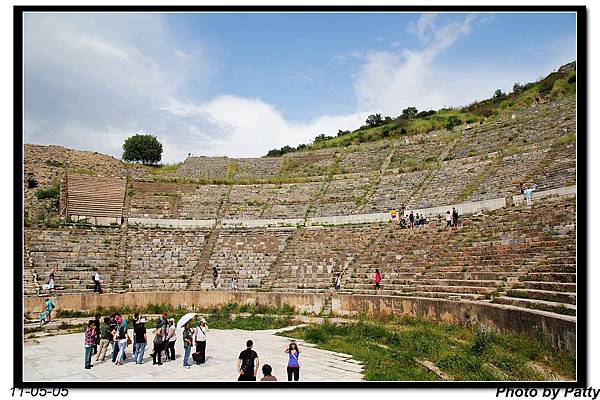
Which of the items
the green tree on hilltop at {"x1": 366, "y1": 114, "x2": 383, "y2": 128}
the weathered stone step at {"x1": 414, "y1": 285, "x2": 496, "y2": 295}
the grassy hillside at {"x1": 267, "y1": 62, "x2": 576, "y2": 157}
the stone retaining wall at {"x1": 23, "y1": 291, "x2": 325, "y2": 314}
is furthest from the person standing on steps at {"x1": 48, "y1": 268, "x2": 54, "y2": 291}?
the green tree on hilltop at {"x1": 366, "y1": 114, "x2": 383, "y2": 128}

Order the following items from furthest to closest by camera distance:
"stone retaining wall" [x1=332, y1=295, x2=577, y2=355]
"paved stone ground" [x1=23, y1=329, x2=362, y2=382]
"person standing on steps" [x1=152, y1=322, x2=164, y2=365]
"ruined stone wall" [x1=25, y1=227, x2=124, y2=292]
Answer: "ruined stone wall" [x1=25, y1=227, x2=124, y2=292] → "person standing on steps" [x1=152, y1=322, x2=164, y2=365] → "paved stone ground" [x1=23, y1=329, x2=362, y2=382] → "stone retaining wall" [x1=332, y1=295, x2=577, y2=355]

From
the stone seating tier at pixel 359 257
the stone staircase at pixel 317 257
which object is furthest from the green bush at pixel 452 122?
the stone staircase at pixel 317 257

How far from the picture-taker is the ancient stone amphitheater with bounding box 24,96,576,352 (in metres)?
14.3

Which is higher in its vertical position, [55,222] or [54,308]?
[55,222]

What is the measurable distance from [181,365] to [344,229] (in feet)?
50.6

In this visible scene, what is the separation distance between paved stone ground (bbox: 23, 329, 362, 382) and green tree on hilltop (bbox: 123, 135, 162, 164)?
115ft

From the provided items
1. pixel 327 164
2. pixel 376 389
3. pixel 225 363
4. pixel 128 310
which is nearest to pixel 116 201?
pixel 128 310

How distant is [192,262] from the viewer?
24.2 m

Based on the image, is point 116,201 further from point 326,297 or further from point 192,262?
point 326,297

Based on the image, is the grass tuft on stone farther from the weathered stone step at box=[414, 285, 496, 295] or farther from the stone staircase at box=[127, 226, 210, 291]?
the stone staircase at box=[127, 226, 210, 291]

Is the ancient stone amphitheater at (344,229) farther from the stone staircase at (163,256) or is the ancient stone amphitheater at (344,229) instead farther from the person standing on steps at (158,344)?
the person standing on steps at (158,344)

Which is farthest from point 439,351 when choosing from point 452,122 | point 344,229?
point 452,122

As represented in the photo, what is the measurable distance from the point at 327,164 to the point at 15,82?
27708 millimetres

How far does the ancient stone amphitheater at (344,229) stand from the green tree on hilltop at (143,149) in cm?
1201
